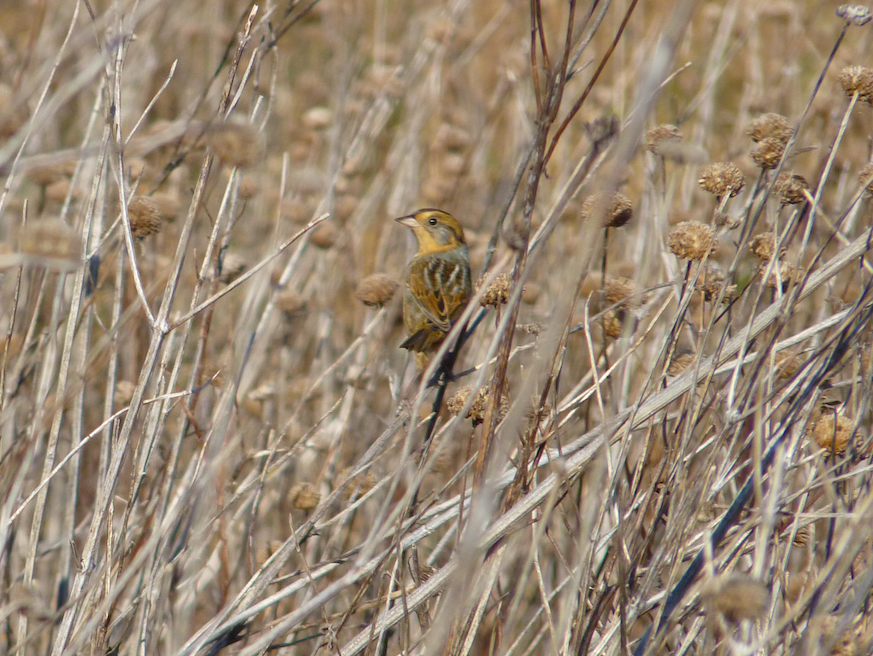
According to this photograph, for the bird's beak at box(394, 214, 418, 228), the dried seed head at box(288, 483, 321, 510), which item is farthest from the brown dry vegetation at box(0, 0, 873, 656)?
the bird's beak at box(394, 214, 418, 228)

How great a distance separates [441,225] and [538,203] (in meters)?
1.06

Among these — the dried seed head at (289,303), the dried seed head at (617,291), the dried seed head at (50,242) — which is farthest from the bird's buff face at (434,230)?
the dried seed head at (50,242)

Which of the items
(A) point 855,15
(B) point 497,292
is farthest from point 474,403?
(A) point 855,15

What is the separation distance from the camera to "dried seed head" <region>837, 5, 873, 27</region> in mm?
2139

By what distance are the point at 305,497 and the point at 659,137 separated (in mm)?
1605

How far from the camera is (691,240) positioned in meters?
2.09

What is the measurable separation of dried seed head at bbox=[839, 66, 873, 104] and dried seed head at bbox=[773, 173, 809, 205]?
0.85 feet

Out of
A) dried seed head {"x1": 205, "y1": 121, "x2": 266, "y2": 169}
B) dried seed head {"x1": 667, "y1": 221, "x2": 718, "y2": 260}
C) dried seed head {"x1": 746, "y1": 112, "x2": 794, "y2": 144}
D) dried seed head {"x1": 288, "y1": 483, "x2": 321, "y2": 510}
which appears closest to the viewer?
dried seed head {"x1": 205, "y1": 121, "x2": 266, "y2": 169}

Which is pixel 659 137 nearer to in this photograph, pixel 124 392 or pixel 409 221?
pixel 409 221

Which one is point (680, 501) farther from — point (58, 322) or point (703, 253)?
point (58, 322)

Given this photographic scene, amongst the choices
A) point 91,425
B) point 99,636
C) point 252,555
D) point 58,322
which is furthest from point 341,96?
point 99,636

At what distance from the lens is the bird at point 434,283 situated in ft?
10.0

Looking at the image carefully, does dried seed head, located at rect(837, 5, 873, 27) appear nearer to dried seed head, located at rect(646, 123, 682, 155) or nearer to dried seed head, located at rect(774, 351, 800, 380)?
dried seed head, located at rect(646, 123, 682, 155)

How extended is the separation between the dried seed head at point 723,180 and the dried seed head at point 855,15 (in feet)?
1.59
